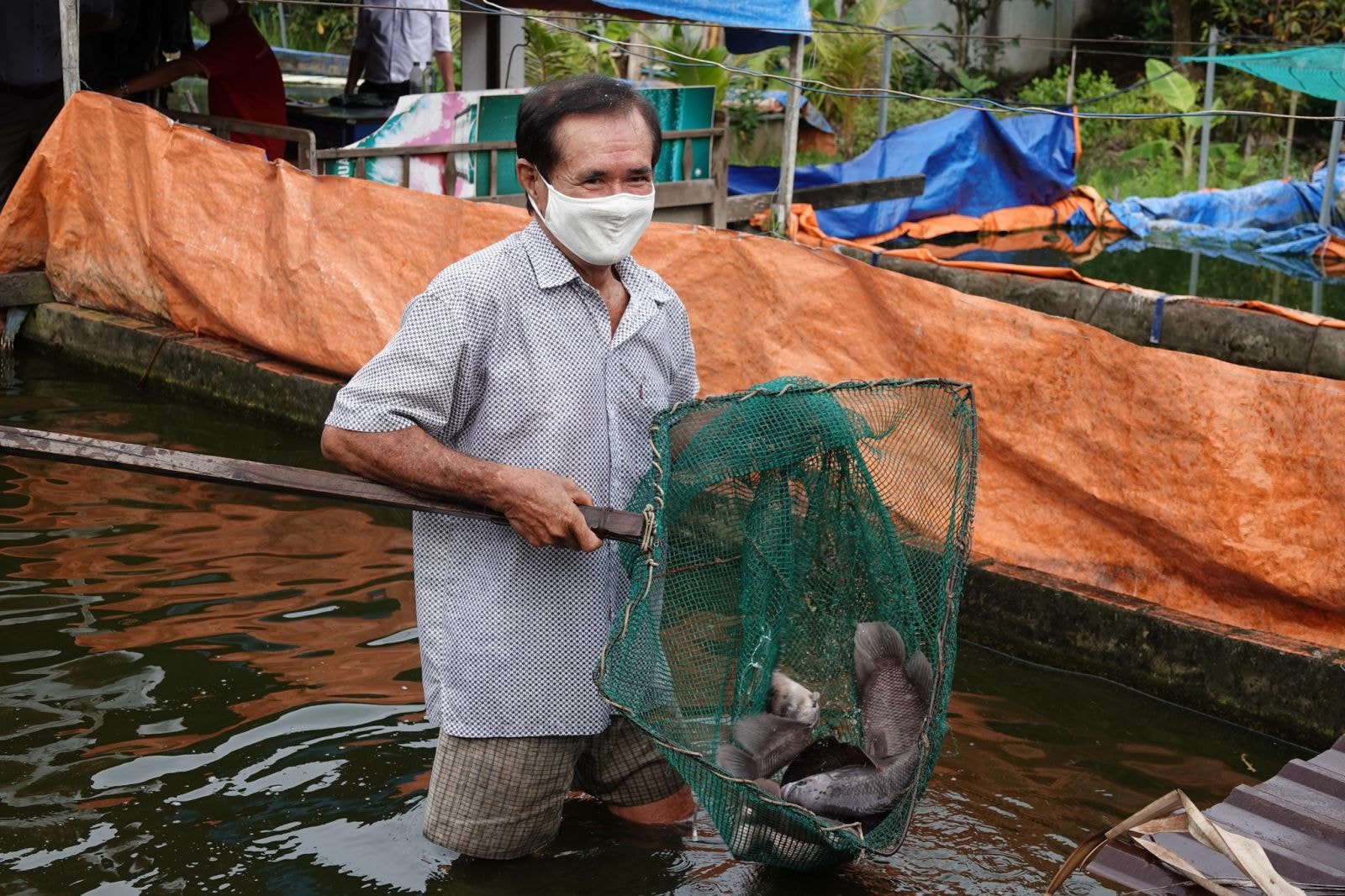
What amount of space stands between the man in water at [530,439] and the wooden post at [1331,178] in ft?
43.8

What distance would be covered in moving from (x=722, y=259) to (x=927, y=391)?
10.3 feet

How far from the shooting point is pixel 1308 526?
486cm

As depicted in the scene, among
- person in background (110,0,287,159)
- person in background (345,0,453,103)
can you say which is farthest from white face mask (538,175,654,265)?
person in background (345,0,453,103)

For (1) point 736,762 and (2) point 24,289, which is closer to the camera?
(1) point 736,762

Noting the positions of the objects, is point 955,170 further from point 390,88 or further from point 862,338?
point 862,338

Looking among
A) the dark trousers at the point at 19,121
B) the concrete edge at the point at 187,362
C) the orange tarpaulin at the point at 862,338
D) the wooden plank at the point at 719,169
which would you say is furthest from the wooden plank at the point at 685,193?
the dark trousers at the point at 19,121

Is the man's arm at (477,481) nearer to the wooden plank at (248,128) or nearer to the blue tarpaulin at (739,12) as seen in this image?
the wooden plank at (248,128)

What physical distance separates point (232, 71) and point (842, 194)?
17.1 ft

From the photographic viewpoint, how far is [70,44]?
860 cm

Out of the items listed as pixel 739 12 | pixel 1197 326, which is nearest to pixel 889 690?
pixel 1197 326

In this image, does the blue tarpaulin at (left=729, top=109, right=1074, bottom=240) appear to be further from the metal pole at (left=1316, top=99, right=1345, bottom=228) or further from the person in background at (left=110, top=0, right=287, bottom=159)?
the person in background at (left=110, top=0, right=287, bottom=159)

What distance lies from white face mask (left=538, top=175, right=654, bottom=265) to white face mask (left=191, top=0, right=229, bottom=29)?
24.5ft

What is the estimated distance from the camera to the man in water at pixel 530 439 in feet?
9.41

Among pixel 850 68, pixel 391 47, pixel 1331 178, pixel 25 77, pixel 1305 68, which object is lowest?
pixel 1331 178
